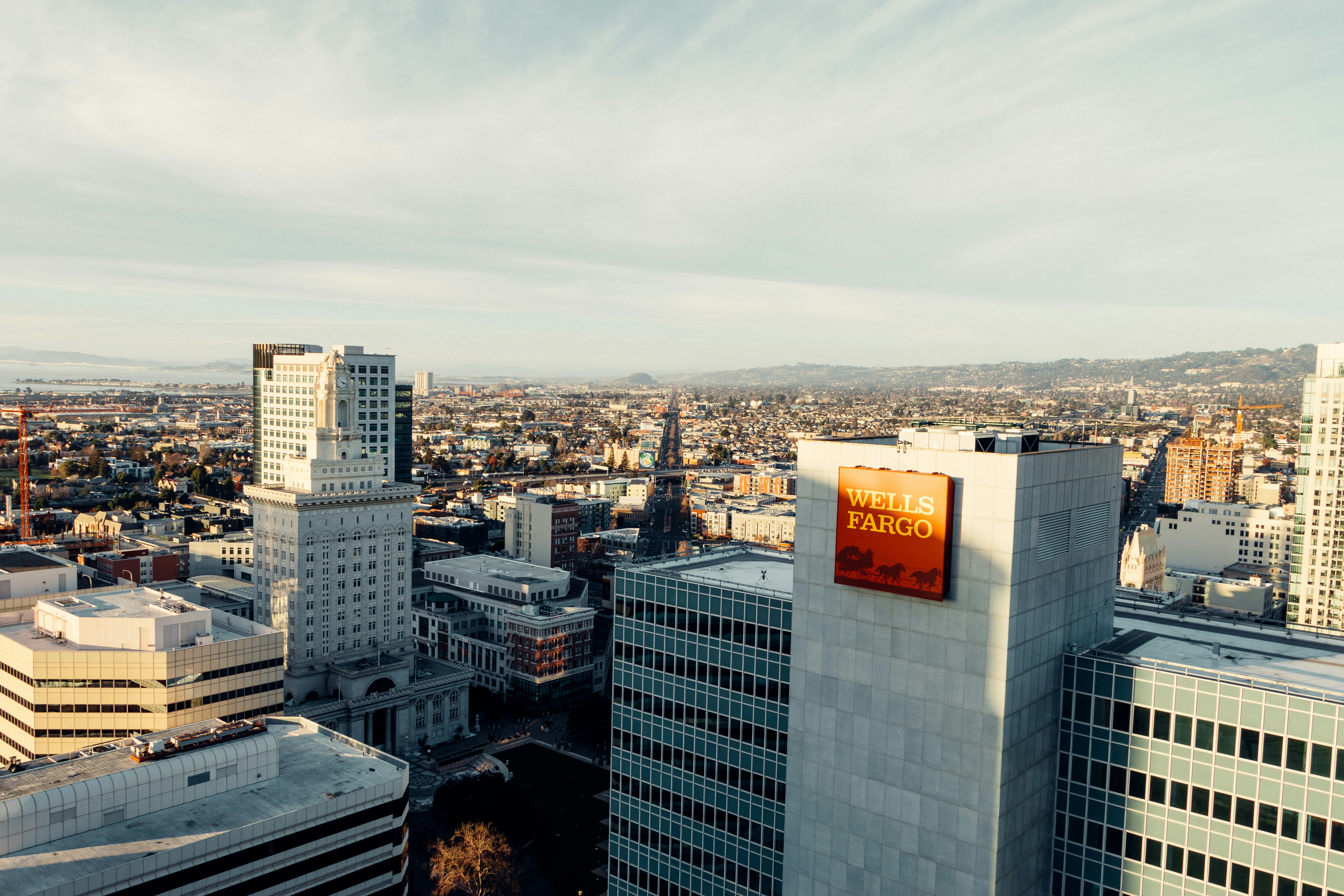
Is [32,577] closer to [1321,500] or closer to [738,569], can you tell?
[738,569]

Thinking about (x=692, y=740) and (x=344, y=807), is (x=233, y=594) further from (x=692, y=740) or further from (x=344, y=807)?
(x=692, y=740)

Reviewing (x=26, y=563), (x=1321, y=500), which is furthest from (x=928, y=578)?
(x=26, y=563)

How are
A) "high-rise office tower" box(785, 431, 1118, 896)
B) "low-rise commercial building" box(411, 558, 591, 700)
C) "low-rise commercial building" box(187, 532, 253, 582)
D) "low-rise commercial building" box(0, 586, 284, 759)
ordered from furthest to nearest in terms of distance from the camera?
"low-rise commercial building" box(187, 532, 253, 582)
"low-rise commercial building" box(411, 558, 591, 700)
"low-rise commercial building" box(0, 586, 284, 759)
"high-rise office tower" box(785, 431, 1118, 896)

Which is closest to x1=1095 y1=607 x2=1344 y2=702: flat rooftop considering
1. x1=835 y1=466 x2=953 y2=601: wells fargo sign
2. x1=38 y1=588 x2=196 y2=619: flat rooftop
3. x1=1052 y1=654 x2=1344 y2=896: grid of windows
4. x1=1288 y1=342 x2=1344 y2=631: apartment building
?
x1=1052 y1=654 x2=1344 y2=896: grid of windows

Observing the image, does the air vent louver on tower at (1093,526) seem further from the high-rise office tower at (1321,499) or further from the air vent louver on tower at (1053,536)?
the high-rise office tower at (1321,499)

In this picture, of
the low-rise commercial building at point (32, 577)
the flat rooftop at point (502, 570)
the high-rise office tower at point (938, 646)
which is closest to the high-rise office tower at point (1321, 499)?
the high-rise office tower at point (938, 646)

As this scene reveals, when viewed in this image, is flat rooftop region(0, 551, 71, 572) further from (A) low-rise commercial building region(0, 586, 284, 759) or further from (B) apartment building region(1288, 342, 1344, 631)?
(B) apartment building region(1288, 342, 1344, 631)
